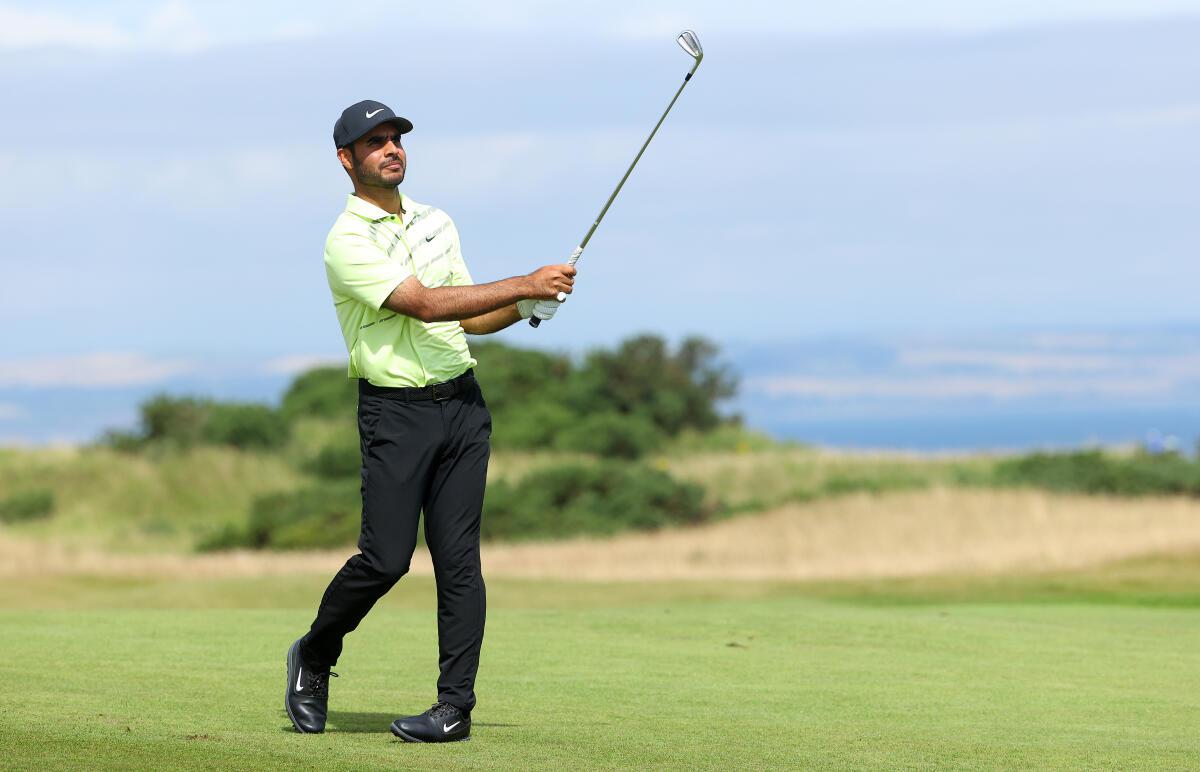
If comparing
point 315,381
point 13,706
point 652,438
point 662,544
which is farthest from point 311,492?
point 13,706

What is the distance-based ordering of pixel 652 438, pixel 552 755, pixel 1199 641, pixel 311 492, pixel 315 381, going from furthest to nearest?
pixel 315 381
pixel 652 438
pixel 311 492
pixel 1199 641
pixel 552 755

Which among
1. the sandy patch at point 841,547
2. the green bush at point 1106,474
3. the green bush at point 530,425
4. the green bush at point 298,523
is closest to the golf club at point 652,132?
the sandy patch at point 841,547

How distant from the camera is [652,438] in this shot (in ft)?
170

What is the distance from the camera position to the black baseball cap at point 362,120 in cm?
680

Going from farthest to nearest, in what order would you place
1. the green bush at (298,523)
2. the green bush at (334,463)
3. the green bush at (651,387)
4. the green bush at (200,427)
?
1. the green bush at (651,387)
2. the green bush at (200,427)
3. the green bush at (334,463)
4. the green bush at (298,523)

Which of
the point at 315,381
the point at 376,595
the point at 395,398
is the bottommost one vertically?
the point at 376,595

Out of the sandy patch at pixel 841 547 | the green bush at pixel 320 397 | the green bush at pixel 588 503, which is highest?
the green bush at pixel 320 397

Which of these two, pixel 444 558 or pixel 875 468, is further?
pixel 875 468

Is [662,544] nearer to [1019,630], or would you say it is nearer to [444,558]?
[1019,630]

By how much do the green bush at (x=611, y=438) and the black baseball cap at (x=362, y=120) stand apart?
44.1 meters

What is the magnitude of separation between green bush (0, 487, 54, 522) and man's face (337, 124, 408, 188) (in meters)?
37.9

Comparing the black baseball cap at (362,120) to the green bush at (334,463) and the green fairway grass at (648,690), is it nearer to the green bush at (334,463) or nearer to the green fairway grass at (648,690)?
the green fairway grass at (648,690)

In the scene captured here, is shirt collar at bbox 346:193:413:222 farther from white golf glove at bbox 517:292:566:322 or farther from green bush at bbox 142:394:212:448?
green bush at bbox 142:394:212:448

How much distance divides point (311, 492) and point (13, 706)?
32485 millimetres
